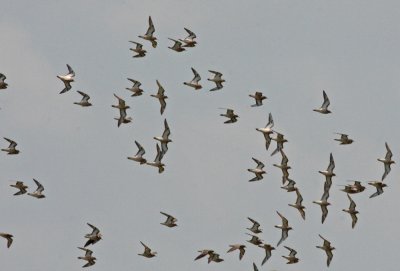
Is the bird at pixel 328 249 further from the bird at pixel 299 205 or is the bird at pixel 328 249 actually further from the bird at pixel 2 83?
the bird at pixel 2 83

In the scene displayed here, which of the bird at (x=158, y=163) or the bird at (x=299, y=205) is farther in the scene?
the bird at (x=299, y=205)

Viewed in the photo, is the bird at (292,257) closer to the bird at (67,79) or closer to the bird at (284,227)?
the bird at (284,227)

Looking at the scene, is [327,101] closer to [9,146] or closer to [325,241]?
[325,241]

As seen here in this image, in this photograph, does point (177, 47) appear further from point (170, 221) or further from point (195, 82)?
point (170, 221)

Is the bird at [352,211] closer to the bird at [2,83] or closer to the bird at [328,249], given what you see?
the bird at [328,249]

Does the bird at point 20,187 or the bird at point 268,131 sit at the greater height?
the bird at point 268,131

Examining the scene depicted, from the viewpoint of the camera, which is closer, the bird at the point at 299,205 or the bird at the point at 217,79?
the bird at the point at 217,79

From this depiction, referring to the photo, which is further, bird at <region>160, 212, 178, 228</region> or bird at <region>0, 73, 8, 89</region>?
bird at <region>160, 212, 178, 228</region>

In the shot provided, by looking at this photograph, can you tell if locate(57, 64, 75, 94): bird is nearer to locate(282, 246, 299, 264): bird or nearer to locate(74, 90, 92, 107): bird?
locate(74, 90, 92, 107): bird

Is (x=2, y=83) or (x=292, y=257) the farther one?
(x=292, y=257)

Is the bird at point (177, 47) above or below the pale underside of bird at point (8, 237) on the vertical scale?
above

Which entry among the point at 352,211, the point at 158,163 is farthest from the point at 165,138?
the point at 352,211

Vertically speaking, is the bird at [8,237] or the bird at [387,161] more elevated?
the bird at [387,161]

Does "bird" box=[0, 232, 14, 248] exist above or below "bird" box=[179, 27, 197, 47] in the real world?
below
